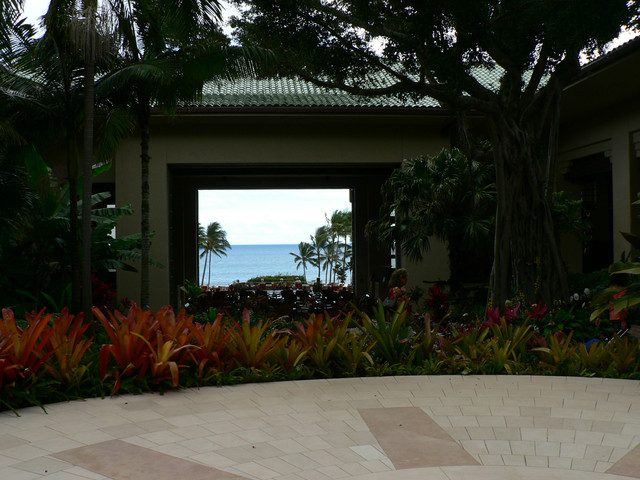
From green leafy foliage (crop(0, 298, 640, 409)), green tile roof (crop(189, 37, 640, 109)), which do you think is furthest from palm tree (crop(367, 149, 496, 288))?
green leafy foliage (crop(0, 298, 640, 409))

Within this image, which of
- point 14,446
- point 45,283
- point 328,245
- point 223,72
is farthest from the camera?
point 328,245

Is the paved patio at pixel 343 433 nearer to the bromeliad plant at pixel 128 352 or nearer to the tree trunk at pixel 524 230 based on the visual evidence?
the bromeliad plant at pixel 128 352

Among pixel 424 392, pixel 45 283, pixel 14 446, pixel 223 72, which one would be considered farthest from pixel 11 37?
pixel 424 392

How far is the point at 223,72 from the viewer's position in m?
10.2

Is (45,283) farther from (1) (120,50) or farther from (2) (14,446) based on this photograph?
(2) (14,446)

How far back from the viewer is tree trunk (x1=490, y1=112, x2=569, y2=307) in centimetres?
947

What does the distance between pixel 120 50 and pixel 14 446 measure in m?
8.42

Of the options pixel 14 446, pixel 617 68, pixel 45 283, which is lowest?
pixel 14 446

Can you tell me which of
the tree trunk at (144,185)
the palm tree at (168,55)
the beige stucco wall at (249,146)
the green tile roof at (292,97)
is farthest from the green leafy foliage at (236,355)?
the beige stucco wall at (249,146)

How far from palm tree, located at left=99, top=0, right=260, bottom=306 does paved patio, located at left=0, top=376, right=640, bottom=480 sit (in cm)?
570

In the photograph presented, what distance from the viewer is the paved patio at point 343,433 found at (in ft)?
13.5

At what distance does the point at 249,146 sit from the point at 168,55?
463 centimetres

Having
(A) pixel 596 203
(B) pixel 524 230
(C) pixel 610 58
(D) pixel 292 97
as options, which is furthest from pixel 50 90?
(A) pixel 596 203

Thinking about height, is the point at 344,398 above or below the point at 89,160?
below
